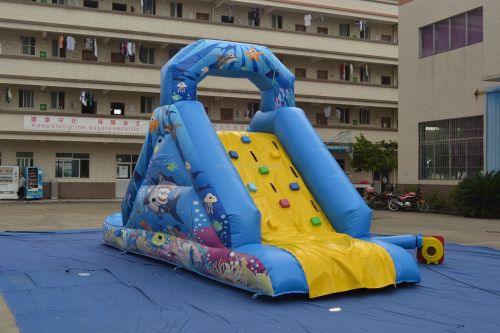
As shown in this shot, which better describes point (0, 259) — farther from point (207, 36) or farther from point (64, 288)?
point (207, 36)

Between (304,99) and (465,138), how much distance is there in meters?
15.6

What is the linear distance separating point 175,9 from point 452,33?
18.0 m

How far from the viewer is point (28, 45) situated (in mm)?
30344

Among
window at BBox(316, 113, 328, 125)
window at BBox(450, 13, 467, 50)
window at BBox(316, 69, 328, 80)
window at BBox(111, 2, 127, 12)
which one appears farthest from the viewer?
window at BBox(316, 69, 328, 80)

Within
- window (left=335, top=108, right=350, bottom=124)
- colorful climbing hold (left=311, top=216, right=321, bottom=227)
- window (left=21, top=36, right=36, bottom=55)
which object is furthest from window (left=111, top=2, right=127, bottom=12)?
colorful climbing hold (left=311, top=216, right=321, bottom=227)

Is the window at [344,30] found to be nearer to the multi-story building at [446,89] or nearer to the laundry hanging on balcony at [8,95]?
the multi-story building at [446,89]

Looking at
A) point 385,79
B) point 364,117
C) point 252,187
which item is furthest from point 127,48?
point 252,187

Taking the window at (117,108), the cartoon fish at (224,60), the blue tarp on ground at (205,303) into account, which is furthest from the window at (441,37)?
the window at (117,108)

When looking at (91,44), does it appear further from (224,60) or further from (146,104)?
(224,60)

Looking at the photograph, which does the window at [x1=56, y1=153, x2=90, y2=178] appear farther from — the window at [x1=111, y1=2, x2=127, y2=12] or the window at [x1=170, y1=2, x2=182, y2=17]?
the window at [x1=170, y1=2, x2=182, y2=17]

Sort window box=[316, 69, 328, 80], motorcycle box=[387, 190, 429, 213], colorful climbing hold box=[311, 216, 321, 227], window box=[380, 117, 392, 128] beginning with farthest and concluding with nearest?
window box=[380, 117, 392, 128] → window box=[316, 69, 328, 80] → motorcycle box=[387, 190, 429, 213] → colorful climbing hold box=[311, 216, 321, 227]

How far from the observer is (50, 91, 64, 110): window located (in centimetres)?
3073

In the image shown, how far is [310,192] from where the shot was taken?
8211mm

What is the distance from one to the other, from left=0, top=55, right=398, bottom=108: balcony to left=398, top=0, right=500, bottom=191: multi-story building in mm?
11706
